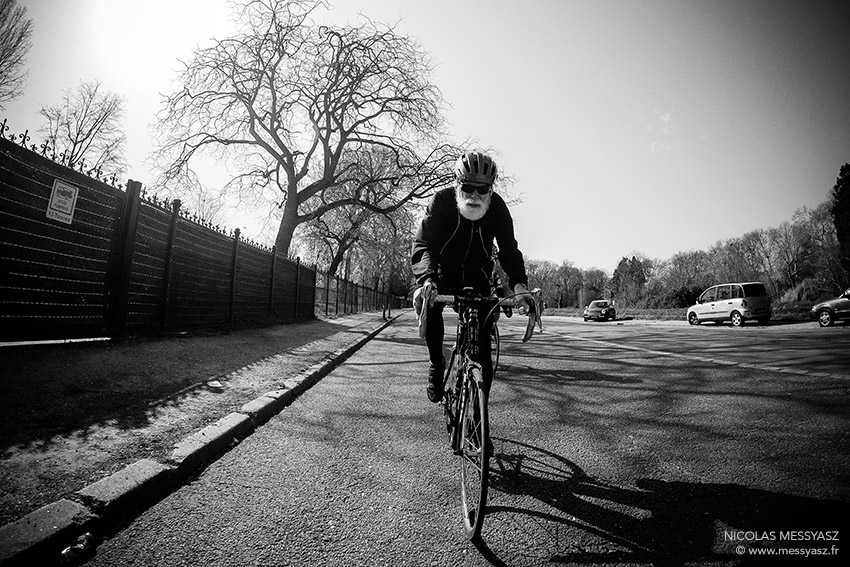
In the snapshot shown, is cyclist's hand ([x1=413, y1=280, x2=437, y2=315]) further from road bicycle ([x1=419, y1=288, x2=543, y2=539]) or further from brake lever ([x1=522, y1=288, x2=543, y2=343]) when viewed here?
brake lever ([x1=522, y1=288, x2=543, y2=343])

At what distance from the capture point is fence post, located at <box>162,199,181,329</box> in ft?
21.8

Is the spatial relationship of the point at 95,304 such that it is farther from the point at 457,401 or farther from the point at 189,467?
the point at 457,401

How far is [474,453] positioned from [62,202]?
5.93 meters

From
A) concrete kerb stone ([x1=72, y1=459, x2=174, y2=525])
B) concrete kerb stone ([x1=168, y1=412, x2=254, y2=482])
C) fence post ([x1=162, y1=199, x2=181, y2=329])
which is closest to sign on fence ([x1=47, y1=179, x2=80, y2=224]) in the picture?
fence post ([x1=162, y1=199, x2=181, y2=329])

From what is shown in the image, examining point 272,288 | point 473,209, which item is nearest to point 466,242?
point 473,209

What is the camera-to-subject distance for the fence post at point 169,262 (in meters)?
6.66

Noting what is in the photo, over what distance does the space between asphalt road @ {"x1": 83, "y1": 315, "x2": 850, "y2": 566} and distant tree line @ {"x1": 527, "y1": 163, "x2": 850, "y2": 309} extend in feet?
25.3

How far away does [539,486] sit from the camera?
237 cm

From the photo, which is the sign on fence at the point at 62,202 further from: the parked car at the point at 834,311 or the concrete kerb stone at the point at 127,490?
the parked car at the point at 834,311

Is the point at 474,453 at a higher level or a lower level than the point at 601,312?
lower

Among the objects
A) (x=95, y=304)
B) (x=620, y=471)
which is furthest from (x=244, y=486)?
(x=95, y=304)

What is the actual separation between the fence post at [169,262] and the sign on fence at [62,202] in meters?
1.94

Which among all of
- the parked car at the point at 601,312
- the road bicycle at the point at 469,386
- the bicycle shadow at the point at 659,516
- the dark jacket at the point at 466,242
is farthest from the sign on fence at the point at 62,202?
the parked car at the point at 601,312

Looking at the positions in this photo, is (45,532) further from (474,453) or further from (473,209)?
(473,209)
